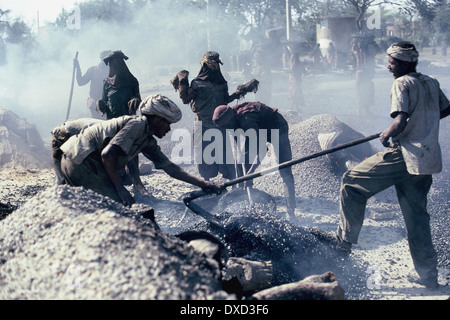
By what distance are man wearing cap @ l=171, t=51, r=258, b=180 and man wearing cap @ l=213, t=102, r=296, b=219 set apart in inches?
26.7

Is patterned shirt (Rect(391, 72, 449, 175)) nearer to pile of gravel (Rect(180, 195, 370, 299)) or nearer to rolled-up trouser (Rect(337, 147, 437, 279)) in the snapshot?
rolled-up trouser (Rect(337, 147, 437, 279))

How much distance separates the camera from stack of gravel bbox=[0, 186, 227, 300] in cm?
223

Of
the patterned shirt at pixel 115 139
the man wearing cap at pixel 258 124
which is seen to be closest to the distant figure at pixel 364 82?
the man wearing cap at pixel 258 124

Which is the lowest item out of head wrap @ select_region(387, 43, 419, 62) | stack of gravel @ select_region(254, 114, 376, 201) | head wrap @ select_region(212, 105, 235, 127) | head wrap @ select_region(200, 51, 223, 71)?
stack of gravel @ select_region(254, 114, 376, 201)

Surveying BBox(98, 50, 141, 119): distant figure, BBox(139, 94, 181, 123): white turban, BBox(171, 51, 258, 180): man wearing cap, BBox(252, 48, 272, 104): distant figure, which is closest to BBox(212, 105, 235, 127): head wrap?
BBox(171, 51, 258, 180): man wearing cap

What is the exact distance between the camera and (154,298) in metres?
2.14

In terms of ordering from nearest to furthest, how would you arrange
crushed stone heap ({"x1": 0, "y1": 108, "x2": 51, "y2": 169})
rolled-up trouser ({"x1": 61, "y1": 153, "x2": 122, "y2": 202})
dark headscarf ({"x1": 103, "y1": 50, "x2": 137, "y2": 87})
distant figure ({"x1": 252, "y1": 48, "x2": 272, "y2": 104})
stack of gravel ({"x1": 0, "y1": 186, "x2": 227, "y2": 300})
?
stack of gravel ({"x1": 0, "y1": 186, "x2": 227, "y2": 300}) < rolled-up trouser ({"x1": 61, "y1": 153, "x2": 122, "y2": 202}) < dark headscarf ({"x1": 103, "y1": 50, "x2": 137, "y2": 87}) < crushed stone heap ({"x1": 0, "y1": 108, "x2": 51, "y2": 169}) < distant figure ({"x1": 252, "y1": 48, "x2": 272, "y2": 104})

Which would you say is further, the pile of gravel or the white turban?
the pile of gravel

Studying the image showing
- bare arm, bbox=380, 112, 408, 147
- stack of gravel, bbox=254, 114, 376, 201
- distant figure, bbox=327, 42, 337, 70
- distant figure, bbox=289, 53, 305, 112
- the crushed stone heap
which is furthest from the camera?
distant figure, bbox=327, 42, 337, 70

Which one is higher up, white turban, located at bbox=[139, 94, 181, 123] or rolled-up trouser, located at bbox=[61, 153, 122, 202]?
white turban, located at bbox=[139, 94, 181, 123]

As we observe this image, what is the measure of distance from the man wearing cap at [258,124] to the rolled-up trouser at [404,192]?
5.73 feet

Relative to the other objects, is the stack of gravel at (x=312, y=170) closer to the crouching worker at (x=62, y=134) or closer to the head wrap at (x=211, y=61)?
the head wrap at (x=211, y=61)

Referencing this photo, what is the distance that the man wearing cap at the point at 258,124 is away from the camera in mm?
5559
